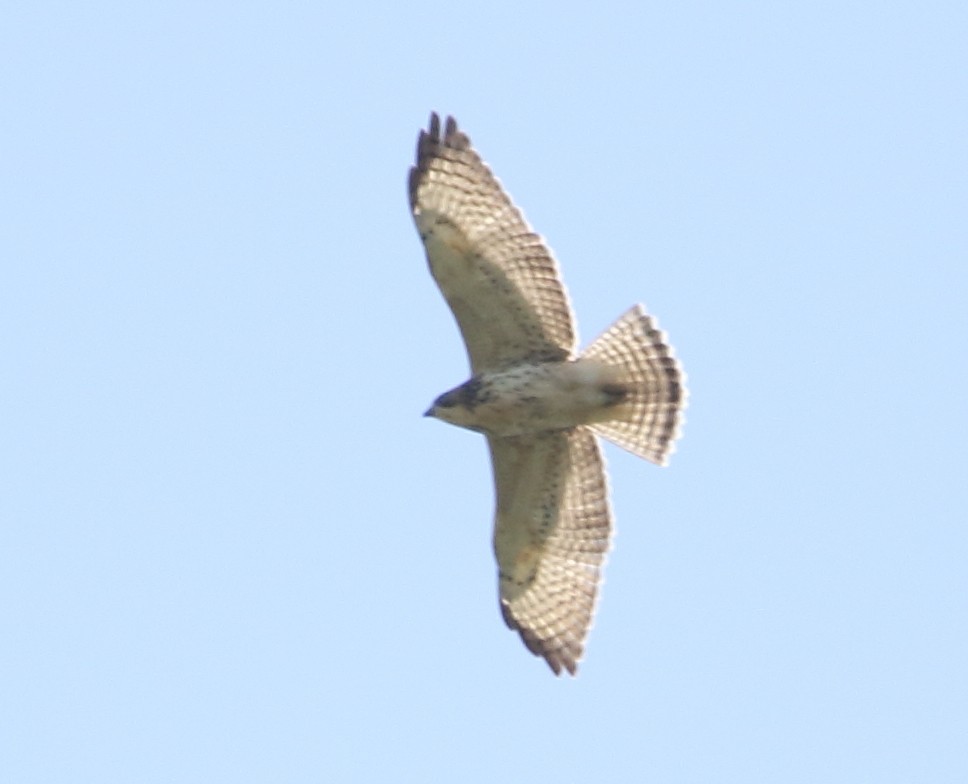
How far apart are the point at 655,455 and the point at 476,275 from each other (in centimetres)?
141

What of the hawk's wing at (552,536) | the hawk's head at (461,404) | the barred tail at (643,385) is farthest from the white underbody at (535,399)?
the hawk's wing at (552,536)

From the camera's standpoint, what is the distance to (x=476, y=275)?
1235cm

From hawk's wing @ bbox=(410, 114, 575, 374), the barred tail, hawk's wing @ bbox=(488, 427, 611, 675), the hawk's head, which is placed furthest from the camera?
hawk's wing @ bbox=(488, 427, 611, 675)

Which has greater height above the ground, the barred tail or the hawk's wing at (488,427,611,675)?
the barred tail

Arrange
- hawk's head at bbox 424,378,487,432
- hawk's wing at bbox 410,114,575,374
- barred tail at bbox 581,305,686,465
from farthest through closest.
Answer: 1. barred tail at bbox 581,305,686,465
2. hawk's head at bbox 424,378,487,432
3. hawk's wing at bbox 410,114,575,374

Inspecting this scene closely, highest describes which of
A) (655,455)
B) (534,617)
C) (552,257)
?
(552,257)

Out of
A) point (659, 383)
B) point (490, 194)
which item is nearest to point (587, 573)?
point (659, 383)

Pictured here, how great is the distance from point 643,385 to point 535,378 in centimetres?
68

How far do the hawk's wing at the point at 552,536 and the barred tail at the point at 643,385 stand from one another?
0.27 m

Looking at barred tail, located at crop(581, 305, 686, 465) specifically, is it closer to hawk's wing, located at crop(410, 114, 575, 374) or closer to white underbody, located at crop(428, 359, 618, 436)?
white underbody, located at crop(428, 359, 618, 436)

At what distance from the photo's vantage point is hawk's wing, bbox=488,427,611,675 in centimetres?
1293

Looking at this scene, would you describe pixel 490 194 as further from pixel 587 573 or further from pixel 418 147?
pixel 587 573

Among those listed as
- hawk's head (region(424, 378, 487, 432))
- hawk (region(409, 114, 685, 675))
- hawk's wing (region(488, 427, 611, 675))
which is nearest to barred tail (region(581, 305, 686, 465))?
hawk (region(409, 114, 685, 675))

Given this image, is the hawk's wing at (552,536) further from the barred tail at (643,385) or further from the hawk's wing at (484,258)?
the hawk's wing at (484,258)
